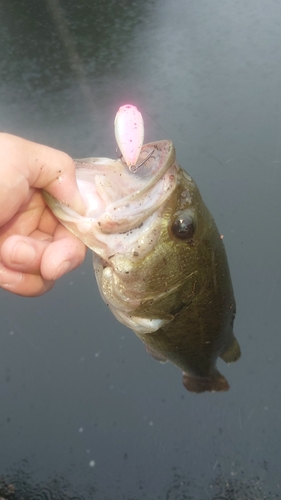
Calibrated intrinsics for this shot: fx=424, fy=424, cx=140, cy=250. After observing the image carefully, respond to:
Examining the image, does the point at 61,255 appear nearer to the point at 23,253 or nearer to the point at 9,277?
the point at 23,253

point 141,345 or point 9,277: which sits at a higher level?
point 9,277

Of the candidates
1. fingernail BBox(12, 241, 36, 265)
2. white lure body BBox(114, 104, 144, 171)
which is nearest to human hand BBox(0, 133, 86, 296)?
fingernail BBox(12, 241, 36, 265)

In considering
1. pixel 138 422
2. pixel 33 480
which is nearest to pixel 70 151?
pixel 138 422

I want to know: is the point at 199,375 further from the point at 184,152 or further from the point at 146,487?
the point at 184,152

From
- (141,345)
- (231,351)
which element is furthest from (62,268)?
(141,345)

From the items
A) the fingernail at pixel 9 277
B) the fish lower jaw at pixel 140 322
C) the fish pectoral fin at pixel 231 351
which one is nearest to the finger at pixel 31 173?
the fingernail at pixel 9 277

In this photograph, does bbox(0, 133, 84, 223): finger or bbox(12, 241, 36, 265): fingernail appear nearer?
Result: bbox(0, 133, 84, 223): finger

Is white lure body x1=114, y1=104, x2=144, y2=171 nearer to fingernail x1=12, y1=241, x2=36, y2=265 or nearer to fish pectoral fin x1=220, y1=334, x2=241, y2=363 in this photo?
fingernail x1=12, y1=241, x2=36, y2=265
